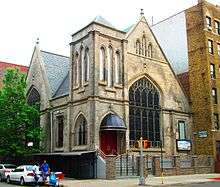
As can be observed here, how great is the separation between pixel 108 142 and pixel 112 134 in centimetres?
91

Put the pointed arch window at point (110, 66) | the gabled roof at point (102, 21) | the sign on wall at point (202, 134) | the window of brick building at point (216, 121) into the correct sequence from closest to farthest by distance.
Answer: the pointed arch window at point (110, 66), the gabled roof at point (102, 21), the sign on wall at point (202, 134), the window of brick building at point (216, 121)

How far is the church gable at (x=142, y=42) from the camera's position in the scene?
40406 millimetres

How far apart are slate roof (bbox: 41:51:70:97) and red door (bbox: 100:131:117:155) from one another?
9.49m

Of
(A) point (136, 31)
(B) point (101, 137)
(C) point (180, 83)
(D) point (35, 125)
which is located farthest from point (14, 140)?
(C) point (180, 83)

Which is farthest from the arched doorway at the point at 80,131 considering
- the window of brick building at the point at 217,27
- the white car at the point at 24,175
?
the window of brick building at the point at 217,27

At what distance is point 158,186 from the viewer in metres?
25.1

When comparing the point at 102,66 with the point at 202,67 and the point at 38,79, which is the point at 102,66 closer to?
the point at 38,79

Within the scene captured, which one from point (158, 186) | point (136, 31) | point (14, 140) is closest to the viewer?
point (158, 186)

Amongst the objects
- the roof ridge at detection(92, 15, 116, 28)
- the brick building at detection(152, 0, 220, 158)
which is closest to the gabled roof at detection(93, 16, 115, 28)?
the roof ridge at detection(92, 15, 116, 28)

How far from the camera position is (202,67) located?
44.5m

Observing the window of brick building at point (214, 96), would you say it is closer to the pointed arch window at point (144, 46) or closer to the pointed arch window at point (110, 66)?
Result: the pointed arch window at point (144, 46)

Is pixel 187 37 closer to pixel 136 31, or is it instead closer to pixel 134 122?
pixel 136 31

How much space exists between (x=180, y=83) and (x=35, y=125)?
57.3 ft

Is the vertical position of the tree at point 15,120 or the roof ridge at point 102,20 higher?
the roof ridge at point 102,20
